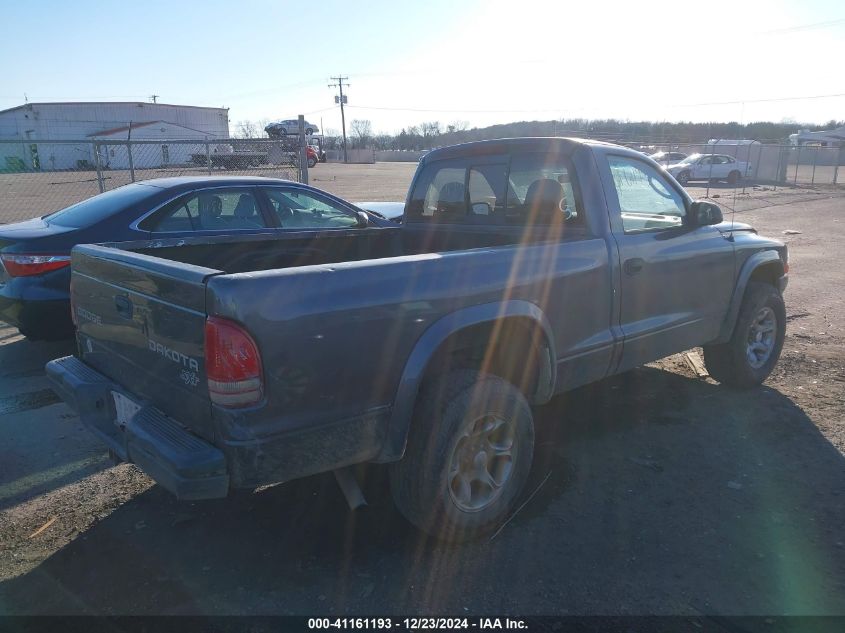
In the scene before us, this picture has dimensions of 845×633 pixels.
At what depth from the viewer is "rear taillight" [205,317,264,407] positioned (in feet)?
7.93

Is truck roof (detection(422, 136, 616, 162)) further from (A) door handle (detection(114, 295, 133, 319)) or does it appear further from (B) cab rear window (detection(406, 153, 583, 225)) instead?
(A) door handle (detection(114, 295, 133, 319))

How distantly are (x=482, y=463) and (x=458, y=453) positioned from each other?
0.18m

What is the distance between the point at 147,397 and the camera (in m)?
3.02

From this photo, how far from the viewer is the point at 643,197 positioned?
4.48 meters

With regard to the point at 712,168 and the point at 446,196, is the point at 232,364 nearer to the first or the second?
the point at 446,196

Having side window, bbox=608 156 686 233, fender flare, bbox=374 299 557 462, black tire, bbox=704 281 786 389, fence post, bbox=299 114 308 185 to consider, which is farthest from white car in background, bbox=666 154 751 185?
fender flare, bbox=374 299 557 462

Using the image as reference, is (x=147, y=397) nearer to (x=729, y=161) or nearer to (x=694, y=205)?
(x=694, y=205)

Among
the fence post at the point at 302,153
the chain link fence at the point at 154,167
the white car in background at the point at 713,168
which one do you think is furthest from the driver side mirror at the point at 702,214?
the white car in background at the point at 713,168

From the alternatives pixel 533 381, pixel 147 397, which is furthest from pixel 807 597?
pixel 147 397

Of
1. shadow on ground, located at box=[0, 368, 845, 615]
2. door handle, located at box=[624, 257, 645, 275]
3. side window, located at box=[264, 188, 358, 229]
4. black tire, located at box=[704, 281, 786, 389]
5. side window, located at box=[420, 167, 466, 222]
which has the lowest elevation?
shadow on ground, located at box=[0, 368, 845, 615]

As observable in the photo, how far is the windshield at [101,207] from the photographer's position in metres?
5.79

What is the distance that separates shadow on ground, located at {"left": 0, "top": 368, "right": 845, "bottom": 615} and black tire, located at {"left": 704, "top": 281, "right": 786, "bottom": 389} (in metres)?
0.97

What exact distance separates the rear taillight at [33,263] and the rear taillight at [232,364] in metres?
3.76

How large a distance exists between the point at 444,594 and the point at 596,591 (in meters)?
0.67
